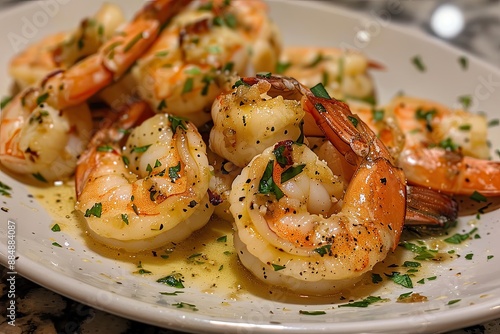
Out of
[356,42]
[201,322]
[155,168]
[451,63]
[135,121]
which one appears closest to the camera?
[201,322]

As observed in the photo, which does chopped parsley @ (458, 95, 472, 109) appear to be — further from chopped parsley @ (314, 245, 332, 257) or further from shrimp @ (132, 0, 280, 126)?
chopped parsley @ (314, 245, 332, 257)

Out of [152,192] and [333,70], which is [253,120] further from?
[333,70]

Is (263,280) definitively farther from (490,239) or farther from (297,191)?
(490,239)

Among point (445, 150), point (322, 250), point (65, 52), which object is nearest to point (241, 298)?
point (322, 250)

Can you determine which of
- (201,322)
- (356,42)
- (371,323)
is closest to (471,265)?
(371,323)

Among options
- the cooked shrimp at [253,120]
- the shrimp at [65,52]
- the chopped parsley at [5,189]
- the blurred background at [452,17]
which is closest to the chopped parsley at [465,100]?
the blurred background at [452,17]

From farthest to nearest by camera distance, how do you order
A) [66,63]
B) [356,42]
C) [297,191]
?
[356,42] < [66,63] < [297,191]
